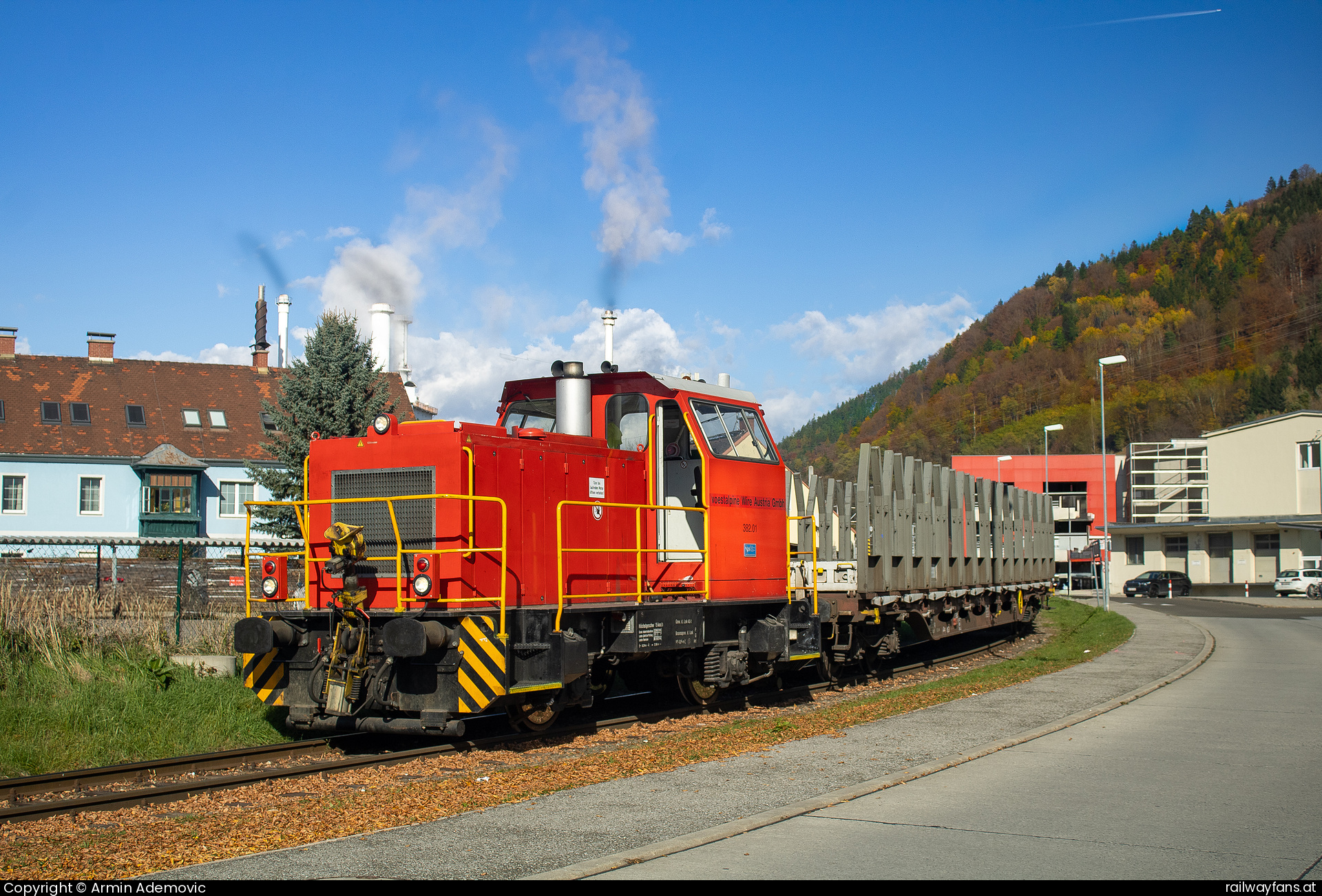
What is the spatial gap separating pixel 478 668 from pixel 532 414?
3.48 m

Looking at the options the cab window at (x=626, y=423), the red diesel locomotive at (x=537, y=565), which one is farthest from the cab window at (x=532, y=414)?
the cab window at (x=626, y=423)

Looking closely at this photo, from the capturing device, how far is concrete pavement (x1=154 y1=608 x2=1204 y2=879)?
531 cm

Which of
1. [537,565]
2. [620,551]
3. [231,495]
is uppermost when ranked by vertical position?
[231,495]

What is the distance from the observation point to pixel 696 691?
11.5m

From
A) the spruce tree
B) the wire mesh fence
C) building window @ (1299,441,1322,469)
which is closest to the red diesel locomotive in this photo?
the wire mesh fence

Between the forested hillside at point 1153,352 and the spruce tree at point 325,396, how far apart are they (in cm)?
6250

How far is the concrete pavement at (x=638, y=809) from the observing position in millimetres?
5312

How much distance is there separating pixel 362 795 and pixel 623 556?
3.86 meters

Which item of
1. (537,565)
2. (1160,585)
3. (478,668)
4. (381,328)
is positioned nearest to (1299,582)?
(1160,585)

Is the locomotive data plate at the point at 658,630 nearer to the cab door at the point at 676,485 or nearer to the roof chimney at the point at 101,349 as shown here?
the cab door at the point at 676,485

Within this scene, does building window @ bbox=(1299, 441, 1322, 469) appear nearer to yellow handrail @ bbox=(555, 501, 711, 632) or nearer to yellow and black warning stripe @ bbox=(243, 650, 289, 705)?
yellow handrail @ bbox=(555, 501, 711, 632)

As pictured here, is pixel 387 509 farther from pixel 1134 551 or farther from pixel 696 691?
pixel 1134 551

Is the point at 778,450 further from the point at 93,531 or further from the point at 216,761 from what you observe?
the point at 93,531

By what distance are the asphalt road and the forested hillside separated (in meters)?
73.3
